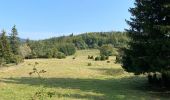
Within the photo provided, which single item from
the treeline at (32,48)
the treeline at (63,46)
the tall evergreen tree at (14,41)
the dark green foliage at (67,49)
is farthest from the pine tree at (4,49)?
the dark green foliage at (67,49)

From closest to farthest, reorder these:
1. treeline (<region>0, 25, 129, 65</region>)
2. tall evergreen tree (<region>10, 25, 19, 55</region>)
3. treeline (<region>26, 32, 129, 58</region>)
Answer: treeline (<region>0, 25, 129, 65</region>) < tall evergreen tree (<region>10, 25, 19, 55</region>) < treeline (<region>26, 32, 129, 58</region>)

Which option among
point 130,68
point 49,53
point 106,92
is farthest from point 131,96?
point 49,53

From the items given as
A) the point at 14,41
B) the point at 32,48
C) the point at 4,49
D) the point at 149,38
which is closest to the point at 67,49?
the point at 32,48

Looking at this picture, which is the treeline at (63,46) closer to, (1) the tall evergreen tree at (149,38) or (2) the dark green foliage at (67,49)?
(2) the dark green foliage at (67,49)

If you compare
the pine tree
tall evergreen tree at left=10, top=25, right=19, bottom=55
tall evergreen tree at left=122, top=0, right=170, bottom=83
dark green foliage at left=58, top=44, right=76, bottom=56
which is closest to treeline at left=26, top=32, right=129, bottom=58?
dark green foliage at left=58, top=44, right=76, bottom=56

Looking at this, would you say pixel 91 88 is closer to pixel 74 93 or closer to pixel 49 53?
pixel 74 93

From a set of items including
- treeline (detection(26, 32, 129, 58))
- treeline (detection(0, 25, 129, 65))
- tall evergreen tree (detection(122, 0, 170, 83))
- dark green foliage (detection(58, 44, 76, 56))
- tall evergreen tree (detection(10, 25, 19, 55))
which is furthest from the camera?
dark green foliage (detection(58, 44, 76, 56))

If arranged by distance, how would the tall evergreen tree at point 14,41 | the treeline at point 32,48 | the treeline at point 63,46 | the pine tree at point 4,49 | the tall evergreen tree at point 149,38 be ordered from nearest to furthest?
1. the tall evergreen tree at point 149,38
2. the pine tree at point 4,49
3. the treeline at point 32,48
4. the tall evergreen tree at point 14,41
5. the treeline at point 63,46

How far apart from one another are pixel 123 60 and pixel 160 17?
5.17m

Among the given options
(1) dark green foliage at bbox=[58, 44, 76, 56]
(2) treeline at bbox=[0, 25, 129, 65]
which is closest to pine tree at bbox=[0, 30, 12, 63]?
(2) treeline at bbox=[0, 25, 129, 65]

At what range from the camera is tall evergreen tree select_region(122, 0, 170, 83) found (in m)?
27.9

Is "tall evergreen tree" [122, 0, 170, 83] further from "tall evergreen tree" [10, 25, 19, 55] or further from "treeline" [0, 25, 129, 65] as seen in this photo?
"tall evergreen tree" [10, 25, 19, 55]

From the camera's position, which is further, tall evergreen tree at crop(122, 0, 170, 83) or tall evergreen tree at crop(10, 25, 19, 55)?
tall evergreen tree at crop(10, 25, 19, 55)

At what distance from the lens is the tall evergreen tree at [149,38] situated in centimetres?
2786
